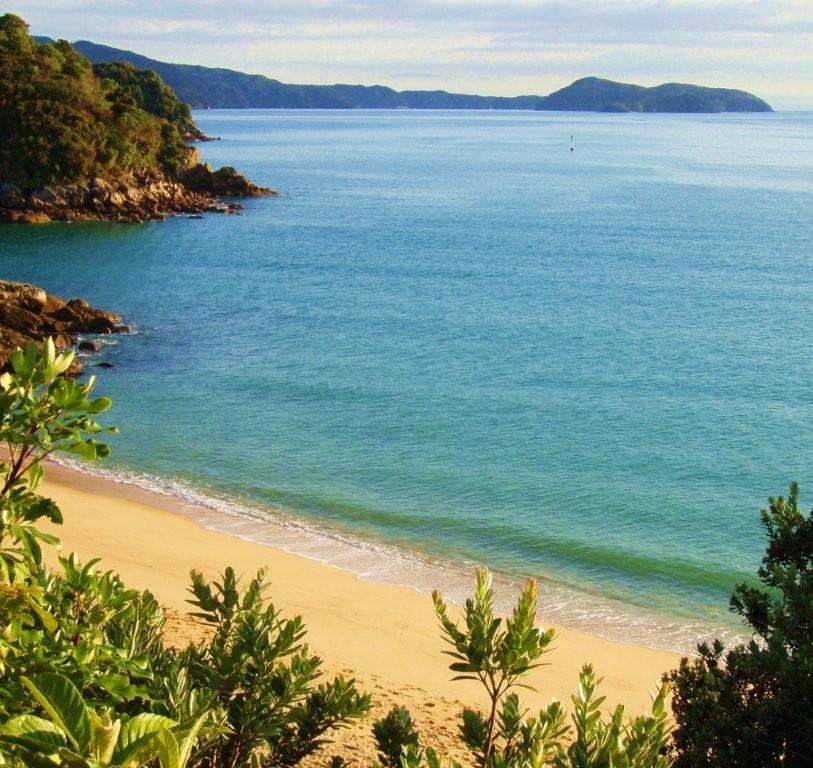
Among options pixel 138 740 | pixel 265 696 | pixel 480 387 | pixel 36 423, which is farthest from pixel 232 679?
pixel 480 387

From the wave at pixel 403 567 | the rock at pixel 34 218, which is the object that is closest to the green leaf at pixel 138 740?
the wave at pixel 403 567

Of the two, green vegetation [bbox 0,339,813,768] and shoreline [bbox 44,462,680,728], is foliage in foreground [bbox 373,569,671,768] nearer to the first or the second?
green vegetation [bbox 0,339,813,768]

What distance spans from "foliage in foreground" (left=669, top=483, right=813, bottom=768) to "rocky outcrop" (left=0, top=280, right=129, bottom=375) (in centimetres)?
2721

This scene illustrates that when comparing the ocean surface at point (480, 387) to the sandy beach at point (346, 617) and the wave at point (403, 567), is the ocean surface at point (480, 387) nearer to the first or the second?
the wave at point (403, 567)

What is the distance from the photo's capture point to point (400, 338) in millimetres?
39000

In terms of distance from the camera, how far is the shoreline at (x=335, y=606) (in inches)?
572

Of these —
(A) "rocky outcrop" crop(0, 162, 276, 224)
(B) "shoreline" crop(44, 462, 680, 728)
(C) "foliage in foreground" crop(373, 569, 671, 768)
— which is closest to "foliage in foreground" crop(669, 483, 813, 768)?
(C) "foliage in foreground" crop(373, 569, 671, 768)

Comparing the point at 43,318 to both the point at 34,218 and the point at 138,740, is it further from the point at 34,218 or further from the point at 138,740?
the point at 138,740

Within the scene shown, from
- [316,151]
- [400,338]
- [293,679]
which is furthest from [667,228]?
[316,151]

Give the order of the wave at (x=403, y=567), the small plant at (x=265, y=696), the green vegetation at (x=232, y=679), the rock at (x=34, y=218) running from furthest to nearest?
1. the rock at (x=34, y=218)
2. the wave at (x=403, y=567)
3. the small plant at (x=265, y=696)
4. the green vegetation at (x=232, y=679)

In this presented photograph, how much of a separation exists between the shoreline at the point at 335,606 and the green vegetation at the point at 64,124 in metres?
49.8

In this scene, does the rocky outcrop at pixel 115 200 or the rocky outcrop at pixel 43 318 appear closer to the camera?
the rocky outcrop at pixel 43 318

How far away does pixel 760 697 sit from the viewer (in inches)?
289

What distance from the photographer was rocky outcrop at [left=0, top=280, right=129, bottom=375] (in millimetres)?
34000
